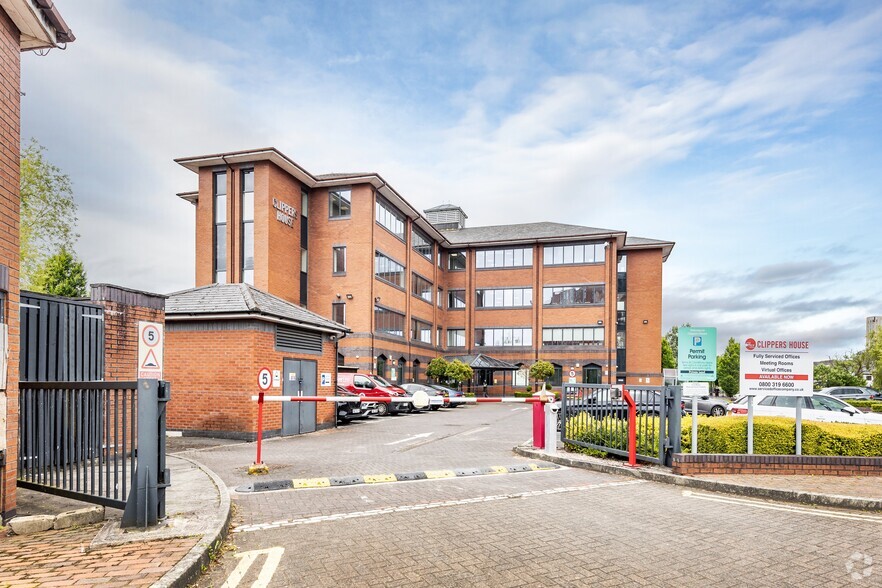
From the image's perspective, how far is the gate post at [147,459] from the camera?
5688 mm

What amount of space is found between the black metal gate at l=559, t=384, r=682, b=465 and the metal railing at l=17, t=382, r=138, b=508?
7.74 meters

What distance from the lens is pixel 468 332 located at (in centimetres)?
5091

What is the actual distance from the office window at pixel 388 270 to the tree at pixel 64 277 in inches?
827

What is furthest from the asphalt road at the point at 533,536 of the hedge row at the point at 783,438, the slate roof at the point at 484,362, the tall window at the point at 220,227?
the slate roof at the point at 484,362

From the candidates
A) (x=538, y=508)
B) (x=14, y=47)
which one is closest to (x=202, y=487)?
(x=538, y=508)

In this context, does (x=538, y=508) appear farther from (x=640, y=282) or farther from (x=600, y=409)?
(x=640, y=282)

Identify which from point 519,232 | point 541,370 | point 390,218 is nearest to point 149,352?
point 390,218

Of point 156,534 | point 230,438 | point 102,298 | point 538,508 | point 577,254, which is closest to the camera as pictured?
point 156,534

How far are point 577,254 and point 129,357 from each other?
136 ft

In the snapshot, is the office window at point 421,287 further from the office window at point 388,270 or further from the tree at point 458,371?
the tree at point 458,371

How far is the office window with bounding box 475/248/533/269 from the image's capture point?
50.0m

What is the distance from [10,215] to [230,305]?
349 inches

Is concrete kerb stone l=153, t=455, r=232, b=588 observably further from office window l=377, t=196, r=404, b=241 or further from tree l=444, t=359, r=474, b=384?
tree l=444, t=359, r=474, b=384

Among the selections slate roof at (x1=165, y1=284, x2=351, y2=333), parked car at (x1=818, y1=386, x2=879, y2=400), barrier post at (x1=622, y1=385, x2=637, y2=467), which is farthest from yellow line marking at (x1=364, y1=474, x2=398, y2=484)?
parked car at (x1=818, y1=386, x2=879, y2=400)
